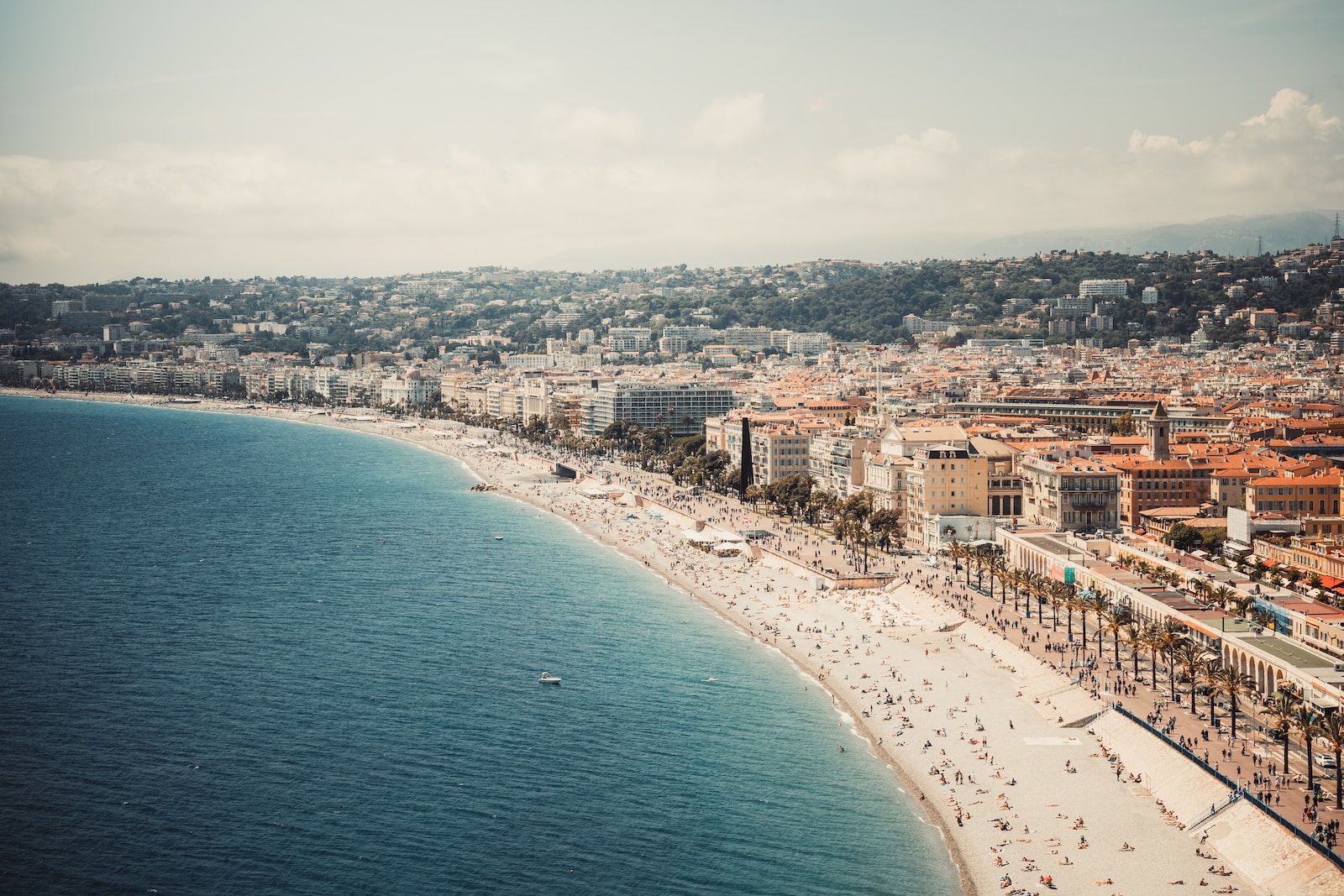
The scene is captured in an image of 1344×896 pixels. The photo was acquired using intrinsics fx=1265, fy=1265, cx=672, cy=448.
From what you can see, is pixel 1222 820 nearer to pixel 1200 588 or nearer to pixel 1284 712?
pixel 1284 712

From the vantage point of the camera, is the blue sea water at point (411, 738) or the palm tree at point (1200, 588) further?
the palm tree at point (1200, 588)

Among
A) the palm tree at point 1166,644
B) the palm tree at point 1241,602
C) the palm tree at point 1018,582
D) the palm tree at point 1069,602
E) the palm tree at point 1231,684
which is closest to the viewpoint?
the palm tree at point 1231,684

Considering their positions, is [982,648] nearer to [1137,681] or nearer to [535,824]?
[1137,681]

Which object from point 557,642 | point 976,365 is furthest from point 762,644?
point 976,365

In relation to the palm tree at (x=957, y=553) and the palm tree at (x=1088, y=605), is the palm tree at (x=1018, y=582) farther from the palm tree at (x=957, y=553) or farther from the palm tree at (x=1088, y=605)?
the palm tree at (x=957, y=553)

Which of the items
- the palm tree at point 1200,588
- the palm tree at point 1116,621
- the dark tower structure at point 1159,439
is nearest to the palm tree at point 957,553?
the palm tree at point 1116,621

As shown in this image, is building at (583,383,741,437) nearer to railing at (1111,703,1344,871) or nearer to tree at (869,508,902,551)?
tree at (869,508,902,551)
